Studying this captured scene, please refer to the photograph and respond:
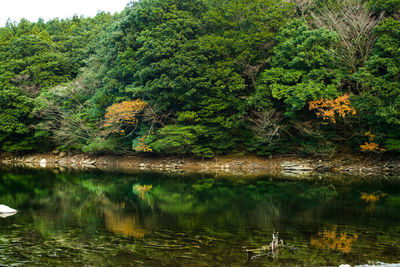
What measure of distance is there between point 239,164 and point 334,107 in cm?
915

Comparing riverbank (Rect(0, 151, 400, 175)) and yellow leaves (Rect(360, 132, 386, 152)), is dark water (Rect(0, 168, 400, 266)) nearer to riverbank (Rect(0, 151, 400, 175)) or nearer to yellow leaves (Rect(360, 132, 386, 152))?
yellow leaves (Rect(360, 132, 386, 152))

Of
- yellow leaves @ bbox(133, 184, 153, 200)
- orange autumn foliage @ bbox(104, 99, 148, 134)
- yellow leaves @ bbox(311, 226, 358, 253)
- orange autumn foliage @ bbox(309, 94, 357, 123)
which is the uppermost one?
orange autumn foliage @ bbox(104, 99, 148, 134)

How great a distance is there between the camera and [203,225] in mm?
10469

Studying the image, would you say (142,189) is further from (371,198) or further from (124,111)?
(124,111)

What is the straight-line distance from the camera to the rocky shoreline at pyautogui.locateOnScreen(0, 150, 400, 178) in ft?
80.9

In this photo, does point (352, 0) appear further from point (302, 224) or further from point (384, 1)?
point (302, 224)

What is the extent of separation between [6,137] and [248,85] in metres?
27.3

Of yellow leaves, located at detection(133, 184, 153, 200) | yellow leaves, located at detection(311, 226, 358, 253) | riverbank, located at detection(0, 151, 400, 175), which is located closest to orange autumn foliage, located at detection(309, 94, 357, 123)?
riverbank, located at detection(0, 151, 400, 175)

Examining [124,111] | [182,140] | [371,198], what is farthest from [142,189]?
[124,111]

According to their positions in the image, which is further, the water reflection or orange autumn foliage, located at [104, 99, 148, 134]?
orange autumn foliage, located at [104, 99, 148, 134]

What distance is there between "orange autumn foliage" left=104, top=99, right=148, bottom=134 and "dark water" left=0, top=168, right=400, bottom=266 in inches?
466

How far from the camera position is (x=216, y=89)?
93.9 ft

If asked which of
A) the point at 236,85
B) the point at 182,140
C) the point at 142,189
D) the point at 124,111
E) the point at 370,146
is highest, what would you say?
the point at 236,85

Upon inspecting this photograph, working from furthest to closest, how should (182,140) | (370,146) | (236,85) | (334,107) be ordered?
1. (182,140)
2. (236,85)
3. (370,146)
4. (334,107)
